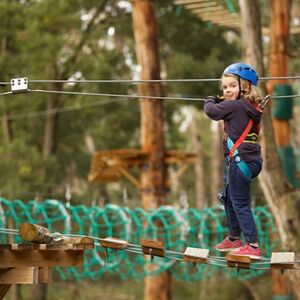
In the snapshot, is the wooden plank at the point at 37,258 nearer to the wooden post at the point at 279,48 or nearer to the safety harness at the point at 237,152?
the safety harness at the point at 237,152

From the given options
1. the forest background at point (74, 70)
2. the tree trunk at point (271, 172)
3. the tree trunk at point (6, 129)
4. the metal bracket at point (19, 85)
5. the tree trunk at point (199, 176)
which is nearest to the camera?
the metal bracket at point (19, 85)

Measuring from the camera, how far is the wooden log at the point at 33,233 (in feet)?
18.3

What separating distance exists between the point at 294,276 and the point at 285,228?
0.59 meters

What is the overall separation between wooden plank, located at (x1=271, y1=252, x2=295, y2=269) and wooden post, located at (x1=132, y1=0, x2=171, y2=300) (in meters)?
6.46

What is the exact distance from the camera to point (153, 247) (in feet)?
18.8

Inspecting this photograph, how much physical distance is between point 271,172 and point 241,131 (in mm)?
3806

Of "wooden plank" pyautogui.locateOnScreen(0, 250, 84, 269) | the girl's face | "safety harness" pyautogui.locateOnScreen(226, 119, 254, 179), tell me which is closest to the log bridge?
"wooden plank" pyautogui.locateOnScreen(0, 250, 84, 269)

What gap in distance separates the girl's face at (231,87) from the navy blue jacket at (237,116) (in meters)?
0.05

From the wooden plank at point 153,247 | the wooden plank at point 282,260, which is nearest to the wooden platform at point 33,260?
the wooden plank at point 153,247

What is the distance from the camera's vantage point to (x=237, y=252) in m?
5.37

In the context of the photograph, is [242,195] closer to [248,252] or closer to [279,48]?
[248,252]

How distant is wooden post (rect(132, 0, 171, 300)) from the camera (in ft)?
39.0

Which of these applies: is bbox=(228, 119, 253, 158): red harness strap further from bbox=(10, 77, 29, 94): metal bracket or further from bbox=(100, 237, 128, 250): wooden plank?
bbox=(10, 77, 29, 94): metal bracket

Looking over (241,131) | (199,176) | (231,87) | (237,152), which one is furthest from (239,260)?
(199,176)
